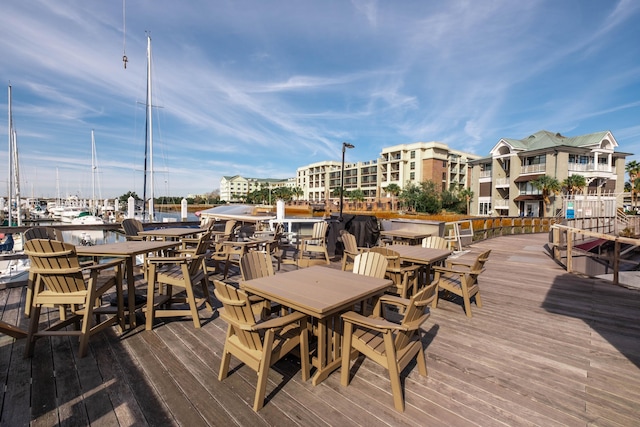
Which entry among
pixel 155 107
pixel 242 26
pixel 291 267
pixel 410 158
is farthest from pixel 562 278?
pixel 410 158

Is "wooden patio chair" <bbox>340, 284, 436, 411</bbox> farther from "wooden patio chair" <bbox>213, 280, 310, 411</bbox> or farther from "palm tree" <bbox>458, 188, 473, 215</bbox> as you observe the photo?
"palm tree" <bbox>458, 188, 473, 215</bbox>

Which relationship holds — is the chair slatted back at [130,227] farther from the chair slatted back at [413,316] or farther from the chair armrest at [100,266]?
the chair slatted back at [413,316]

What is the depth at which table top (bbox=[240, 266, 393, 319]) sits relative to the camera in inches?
80.1

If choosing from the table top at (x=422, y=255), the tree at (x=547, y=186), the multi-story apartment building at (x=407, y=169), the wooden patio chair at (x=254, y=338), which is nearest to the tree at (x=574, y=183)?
the tree at (x=547, y=186)

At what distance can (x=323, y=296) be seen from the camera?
7.25 ft

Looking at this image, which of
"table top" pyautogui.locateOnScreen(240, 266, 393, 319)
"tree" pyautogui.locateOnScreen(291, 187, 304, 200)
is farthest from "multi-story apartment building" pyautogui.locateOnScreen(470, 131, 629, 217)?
"tree" pyautogui.locateOnScreen(291, 187, 304, 200)

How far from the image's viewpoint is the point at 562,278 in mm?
6113

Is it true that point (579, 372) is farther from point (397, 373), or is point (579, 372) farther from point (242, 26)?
point (242, 26)

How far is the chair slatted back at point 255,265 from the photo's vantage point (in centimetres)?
287

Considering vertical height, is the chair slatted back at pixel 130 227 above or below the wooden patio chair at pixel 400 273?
above

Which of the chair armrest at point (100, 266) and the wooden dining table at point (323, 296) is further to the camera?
the chair armrest at point (100, 266)

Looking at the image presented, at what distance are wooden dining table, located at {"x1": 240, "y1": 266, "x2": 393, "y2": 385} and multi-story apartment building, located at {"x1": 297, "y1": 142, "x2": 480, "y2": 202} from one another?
54832mm

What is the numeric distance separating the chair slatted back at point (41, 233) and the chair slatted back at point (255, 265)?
3.30 metres

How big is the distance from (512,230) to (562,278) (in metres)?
11.6
